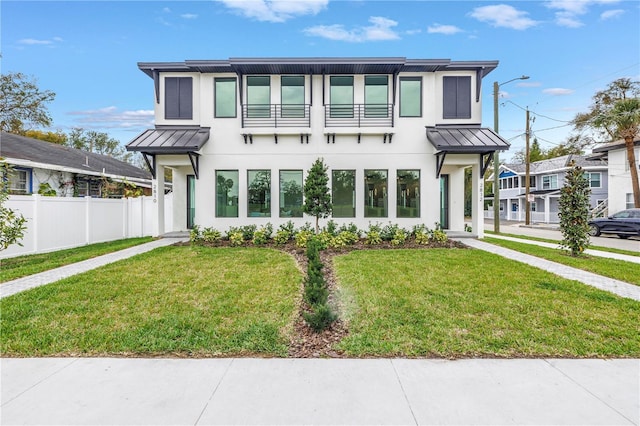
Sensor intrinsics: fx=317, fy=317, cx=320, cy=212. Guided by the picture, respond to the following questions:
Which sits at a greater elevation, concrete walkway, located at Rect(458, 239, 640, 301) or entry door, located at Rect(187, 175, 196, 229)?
entry door, located at Rect(187, 175, 196, 229)

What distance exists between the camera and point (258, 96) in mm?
13539

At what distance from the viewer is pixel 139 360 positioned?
147 inches

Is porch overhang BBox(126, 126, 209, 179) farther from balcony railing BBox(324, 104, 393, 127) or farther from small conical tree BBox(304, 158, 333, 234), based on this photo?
balcony railing BBox(324, 104, 393, 127)

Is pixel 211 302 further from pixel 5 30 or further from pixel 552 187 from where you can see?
pixel 552 187

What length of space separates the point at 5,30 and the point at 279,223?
14.3 meters

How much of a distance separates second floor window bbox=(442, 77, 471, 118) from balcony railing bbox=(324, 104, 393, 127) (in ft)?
8.61

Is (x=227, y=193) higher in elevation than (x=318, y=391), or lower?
higher

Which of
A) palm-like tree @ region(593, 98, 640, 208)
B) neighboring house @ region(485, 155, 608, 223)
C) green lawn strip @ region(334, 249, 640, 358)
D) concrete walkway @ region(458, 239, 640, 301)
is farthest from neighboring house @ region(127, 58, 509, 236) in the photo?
neighboring house @ region(485, 155, 608, 223)

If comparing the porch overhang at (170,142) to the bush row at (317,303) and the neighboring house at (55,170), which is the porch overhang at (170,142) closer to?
the neighboring house at (55,170)

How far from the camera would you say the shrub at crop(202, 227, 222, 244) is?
12.3m

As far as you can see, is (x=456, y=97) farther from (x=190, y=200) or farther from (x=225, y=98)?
(x=190, y=200)

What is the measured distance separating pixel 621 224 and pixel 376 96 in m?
15.8

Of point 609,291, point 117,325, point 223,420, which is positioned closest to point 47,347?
→ point 117,325

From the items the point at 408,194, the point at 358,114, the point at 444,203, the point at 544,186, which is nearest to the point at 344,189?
the point at 408,194
